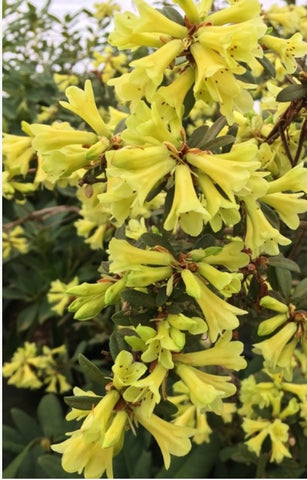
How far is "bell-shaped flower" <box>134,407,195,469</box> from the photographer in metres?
0.70

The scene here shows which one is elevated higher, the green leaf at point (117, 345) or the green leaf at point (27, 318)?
the green leaf at point (117, 345)

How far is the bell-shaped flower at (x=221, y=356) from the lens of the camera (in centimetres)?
70

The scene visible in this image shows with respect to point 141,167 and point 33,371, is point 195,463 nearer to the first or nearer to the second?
point 33,371

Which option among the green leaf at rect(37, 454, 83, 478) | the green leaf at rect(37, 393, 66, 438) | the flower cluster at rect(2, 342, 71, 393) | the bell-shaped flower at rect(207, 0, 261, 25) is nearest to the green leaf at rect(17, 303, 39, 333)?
the flower cluster at rect(2, 342, 71, 393)

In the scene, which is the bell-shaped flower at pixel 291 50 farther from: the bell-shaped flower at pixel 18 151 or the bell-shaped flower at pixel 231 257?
the bell-shaped flower at pixel 18 151

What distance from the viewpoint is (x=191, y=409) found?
4.11ft

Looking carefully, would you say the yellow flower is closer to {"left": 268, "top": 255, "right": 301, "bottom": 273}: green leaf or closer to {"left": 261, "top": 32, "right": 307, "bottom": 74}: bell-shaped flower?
{"left": 268, "top": 255, "right": 301, "bottom": 273}: green leaf

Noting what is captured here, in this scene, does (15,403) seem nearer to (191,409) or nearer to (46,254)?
(46,254)

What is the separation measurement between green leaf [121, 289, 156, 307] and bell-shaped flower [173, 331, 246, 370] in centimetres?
7

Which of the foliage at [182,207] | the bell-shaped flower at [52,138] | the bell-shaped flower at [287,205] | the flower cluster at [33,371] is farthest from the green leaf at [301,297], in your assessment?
the flower cluster at [33,371]

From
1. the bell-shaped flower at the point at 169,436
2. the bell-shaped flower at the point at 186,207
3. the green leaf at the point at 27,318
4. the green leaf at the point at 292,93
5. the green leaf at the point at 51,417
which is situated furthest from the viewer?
the green leaf at the point at 27,318

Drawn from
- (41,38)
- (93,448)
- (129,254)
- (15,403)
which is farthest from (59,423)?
(41,38)

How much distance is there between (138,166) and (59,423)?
1141 millimetres

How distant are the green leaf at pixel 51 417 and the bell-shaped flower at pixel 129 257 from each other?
3.22 ft
